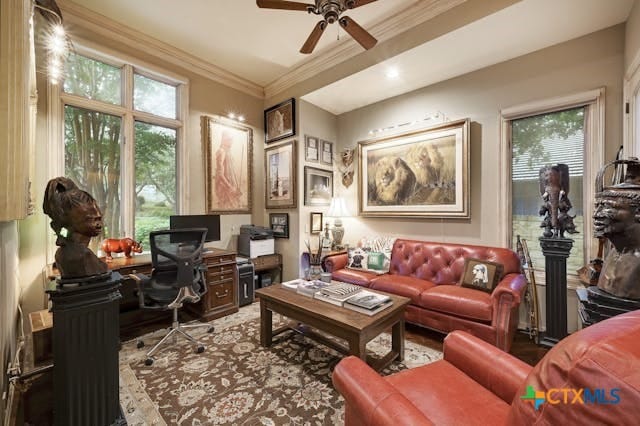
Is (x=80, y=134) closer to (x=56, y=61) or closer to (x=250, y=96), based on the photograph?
(x=56, y=61)

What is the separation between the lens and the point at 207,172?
391 cm

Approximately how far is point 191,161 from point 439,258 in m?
3.62

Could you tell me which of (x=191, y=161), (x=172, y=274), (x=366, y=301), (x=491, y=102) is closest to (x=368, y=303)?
(x=366, y=301)

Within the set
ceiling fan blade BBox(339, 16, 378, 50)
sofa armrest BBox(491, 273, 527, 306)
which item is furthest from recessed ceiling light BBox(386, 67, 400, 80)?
sofa armrest BBox(491, 273, 527, 306)

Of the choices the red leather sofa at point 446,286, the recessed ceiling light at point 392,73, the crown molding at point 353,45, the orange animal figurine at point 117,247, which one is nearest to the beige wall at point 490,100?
the red leather sofa at point 446,286

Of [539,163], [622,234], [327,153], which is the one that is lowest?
[622,234]

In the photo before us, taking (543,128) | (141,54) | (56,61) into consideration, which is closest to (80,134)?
(56,61)

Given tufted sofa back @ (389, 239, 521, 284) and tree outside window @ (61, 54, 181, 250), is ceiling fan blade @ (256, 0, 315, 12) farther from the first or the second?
tufted sofa back @ (389, 239, 521, 284)

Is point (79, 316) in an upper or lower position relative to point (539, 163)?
lower

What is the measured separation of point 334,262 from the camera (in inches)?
142

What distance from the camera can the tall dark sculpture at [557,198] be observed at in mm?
2312

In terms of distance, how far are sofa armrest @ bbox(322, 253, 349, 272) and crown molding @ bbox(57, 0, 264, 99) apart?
3.08 metres

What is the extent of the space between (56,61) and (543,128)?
193 inches

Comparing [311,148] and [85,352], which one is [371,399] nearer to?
[85,352]
